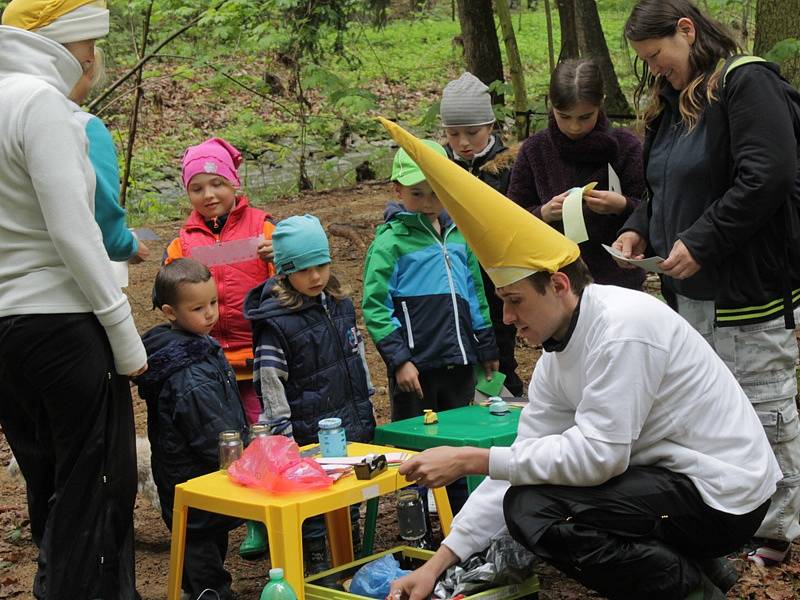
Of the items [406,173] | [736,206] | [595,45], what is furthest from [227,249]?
[595,45]

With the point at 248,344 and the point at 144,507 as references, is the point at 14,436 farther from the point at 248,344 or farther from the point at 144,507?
the point at 144,507

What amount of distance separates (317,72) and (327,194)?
1545mm

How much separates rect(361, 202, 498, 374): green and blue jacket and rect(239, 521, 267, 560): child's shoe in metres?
0.84

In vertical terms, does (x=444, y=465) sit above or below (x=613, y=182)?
below

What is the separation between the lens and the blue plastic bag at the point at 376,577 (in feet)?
10.1

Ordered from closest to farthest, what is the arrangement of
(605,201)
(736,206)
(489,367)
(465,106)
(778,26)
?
(736,206), (605,201), (489,367), (465,106), (778,26)

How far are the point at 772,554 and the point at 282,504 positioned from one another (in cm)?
178

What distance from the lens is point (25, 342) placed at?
2.95 meters

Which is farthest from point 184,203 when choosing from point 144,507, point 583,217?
point 583,217

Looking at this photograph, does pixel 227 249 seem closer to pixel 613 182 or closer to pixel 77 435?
pixel 77 435

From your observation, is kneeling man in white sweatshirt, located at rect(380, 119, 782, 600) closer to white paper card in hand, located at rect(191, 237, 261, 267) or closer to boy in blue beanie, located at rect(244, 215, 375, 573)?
boy in blue beanie, located at rect(244, 215, 375, 573)

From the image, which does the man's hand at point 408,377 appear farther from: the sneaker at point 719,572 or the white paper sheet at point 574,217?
the sneaker at point 719,572

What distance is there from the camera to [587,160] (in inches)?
173

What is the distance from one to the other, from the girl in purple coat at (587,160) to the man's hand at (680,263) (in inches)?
28.4
